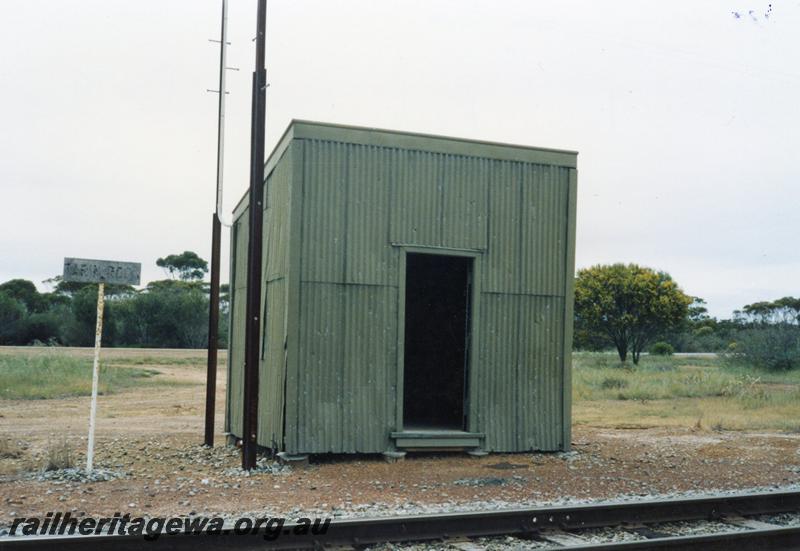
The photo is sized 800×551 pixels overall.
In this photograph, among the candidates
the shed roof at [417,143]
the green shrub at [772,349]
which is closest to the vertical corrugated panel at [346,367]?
the shed roof at [417,143]

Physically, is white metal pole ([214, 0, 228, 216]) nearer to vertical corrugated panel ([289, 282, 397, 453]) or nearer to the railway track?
vertical corrugated panel ([289, 282, 397, 453])

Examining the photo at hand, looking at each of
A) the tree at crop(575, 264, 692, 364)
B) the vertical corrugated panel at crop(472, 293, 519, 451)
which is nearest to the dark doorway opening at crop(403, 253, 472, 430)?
the vertical corrugated panel at crop(472, 293, 519, 451)

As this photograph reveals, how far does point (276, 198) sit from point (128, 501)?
515cm

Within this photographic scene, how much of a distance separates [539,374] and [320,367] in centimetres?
333

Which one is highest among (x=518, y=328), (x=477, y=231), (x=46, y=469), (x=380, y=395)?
(x=477, y=231)

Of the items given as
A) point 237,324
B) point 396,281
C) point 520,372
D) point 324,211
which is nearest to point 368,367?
point 396,281

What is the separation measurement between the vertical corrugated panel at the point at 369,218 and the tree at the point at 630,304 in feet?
102

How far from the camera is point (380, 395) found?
11453mm

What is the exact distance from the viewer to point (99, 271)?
1006cm

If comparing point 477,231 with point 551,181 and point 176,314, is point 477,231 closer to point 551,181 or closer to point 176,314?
point 551,181

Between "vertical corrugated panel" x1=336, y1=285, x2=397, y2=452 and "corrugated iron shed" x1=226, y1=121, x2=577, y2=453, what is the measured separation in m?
0.02

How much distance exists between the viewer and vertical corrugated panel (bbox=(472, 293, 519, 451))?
39.4 feet

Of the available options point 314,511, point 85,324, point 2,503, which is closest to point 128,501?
point 2,503

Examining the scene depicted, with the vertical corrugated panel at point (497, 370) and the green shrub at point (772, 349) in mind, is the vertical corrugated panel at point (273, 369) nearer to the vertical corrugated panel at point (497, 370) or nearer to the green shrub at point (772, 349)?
the vertical corrugated panel at point (497, 370)
